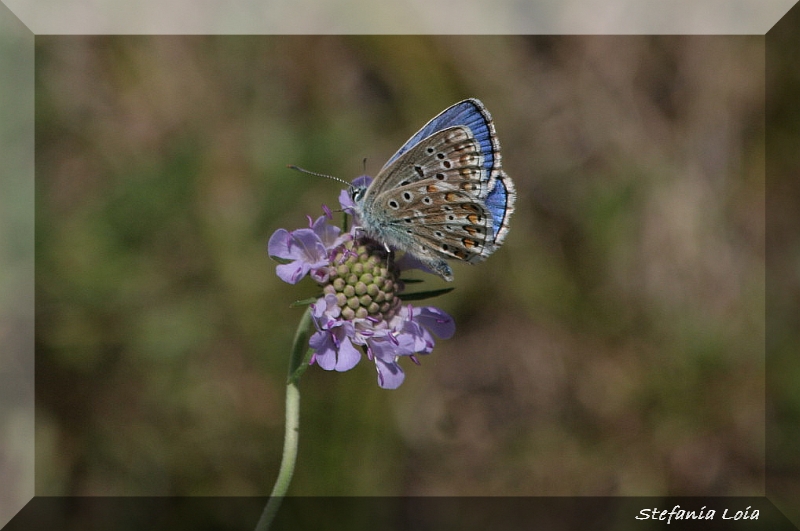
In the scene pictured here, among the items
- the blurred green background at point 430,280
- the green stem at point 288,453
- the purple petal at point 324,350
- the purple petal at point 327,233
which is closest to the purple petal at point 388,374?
the purple petal at point 324,350

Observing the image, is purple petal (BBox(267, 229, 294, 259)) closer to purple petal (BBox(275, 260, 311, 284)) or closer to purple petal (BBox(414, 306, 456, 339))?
purple petal (BBox(275, 260, 311, 284))

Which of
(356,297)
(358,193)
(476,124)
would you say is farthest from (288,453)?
(476,124)

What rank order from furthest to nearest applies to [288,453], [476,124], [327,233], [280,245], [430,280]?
[430,280]
[327,233]
[280,245]
[476,124]
[288,453]

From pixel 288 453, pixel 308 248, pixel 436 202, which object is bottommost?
pixel 288 453

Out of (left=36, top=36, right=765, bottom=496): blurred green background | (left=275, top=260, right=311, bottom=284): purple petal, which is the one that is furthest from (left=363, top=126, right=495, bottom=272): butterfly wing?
(left=36, top=36, right=765, bottom=496): blurred green background

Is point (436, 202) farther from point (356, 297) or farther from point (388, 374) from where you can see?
point (388, 374)

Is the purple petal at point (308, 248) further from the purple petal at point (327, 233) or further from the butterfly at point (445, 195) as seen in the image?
the butterfly at point (445, 195)

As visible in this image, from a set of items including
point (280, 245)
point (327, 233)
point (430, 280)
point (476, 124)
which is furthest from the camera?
point (430, 280)
